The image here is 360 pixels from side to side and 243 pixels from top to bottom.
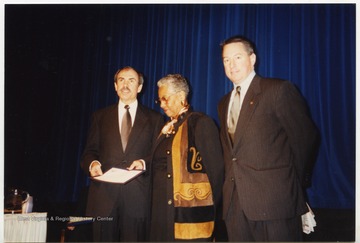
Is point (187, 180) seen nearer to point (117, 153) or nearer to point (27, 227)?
point (117, 153)

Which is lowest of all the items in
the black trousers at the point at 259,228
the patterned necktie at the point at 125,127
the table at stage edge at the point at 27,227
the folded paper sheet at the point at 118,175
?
the table at stage edge at the point at 27,227

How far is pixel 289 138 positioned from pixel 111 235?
128 cm

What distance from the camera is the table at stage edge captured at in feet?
7.77

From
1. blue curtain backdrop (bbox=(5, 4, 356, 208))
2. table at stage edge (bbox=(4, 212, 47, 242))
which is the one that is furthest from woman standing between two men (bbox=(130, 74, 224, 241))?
table at stage edge (bbox=(4, 212, 47, 242))

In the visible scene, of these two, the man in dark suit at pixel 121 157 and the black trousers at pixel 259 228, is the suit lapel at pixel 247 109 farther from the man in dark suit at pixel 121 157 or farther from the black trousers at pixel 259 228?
the man in dark suit at pixel 121 157

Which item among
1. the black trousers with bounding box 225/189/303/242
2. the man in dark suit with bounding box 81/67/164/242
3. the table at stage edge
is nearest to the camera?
the black trousers with bounding box 225/189/303/242

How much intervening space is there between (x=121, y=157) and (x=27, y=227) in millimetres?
724

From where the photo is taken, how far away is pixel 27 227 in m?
2.38

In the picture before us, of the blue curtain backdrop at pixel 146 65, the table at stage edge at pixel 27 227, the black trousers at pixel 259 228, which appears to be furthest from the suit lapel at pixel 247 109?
the table at stage edge at pixel 27 227

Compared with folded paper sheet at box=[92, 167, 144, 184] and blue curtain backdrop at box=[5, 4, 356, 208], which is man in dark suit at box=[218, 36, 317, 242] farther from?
blue curtain backdrop at box=[5, 4, 356, 208]

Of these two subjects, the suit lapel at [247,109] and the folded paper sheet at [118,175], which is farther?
the folded paper sheet at [118,175]

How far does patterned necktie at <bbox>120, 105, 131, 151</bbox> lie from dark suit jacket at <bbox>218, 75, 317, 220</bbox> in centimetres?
81

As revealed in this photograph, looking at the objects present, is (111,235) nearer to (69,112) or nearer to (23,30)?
(69,112)

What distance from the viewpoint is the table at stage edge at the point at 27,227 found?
2367 millimetres
